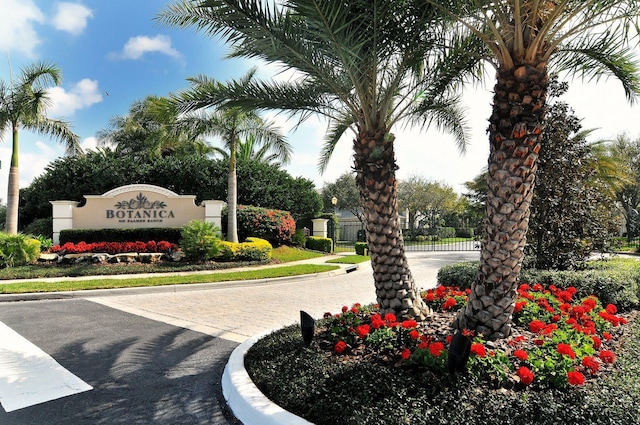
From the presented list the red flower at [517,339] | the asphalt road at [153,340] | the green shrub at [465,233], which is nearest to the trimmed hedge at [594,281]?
the asphalt road at [153,340]

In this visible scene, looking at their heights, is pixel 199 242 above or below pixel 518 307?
above

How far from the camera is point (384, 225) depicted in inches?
204

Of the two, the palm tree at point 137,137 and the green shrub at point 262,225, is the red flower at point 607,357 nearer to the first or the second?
the green shrub at point 262,225

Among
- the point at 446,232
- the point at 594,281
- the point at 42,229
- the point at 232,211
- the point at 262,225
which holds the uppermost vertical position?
A: the point at 232,211

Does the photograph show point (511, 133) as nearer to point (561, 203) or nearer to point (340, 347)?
point (340, 347)

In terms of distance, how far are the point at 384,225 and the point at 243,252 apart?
12.2 m

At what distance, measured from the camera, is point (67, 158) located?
2197 centimetres

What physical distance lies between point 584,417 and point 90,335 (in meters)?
6.37

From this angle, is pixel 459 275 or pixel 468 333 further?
pixel 459 275

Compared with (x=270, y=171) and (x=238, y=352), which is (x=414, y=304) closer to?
(x=238, y=352)

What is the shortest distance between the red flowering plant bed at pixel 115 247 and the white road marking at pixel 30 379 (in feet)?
35.7

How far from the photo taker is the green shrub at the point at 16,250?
1379 cm

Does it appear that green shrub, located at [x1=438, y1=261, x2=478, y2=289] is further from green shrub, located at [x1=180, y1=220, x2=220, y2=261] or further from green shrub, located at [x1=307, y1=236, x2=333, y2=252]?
green shrub, located at [x1=307, y1=236, x2=333, y2=252]

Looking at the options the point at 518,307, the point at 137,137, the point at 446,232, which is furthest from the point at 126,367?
the point at 446,232
